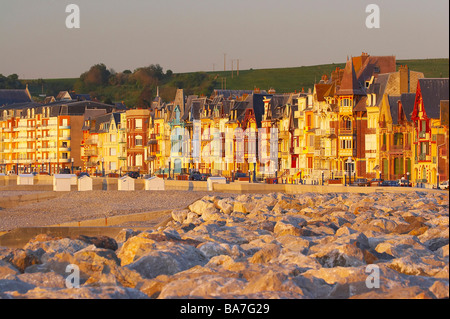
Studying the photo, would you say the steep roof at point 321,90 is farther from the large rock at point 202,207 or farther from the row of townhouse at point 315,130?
the large rock at point 202,207

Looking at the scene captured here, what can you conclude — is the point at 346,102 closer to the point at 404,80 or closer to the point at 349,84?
the point at 349,84

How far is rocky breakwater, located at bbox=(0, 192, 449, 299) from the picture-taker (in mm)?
11102

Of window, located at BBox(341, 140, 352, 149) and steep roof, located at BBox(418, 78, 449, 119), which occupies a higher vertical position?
steep roof, located at BBox(418, 78, 449, 119)

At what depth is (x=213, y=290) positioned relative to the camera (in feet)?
36.5

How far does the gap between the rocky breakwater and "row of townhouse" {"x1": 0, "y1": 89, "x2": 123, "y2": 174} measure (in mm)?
115087

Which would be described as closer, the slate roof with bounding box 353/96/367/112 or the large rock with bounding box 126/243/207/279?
the large rock with bounding box 126/243/207/279

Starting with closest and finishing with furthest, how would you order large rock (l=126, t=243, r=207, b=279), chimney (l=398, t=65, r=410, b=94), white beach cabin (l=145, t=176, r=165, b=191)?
1. large rock (l=126, t=243, r=207, b=279)
2. white beach cabin (l=145, t=176, r=165, b=191)
3. chimney (l=398, t=65, r=410, b=94)

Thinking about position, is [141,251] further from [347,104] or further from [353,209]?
[347,104]

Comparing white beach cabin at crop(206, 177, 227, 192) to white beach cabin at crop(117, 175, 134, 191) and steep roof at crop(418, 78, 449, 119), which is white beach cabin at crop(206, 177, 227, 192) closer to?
white beach cabin at crop(117, 175, 134, 191)

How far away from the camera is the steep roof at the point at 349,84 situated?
72.2 metres

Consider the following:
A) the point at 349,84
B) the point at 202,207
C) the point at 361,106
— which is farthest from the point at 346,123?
the point at 202,207

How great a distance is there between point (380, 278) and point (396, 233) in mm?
6996

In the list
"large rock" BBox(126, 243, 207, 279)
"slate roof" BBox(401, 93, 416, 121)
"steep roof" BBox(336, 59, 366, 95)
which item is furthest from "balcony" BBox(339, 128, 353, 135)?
"large rock" BBox(126, 243, 207, 279)
